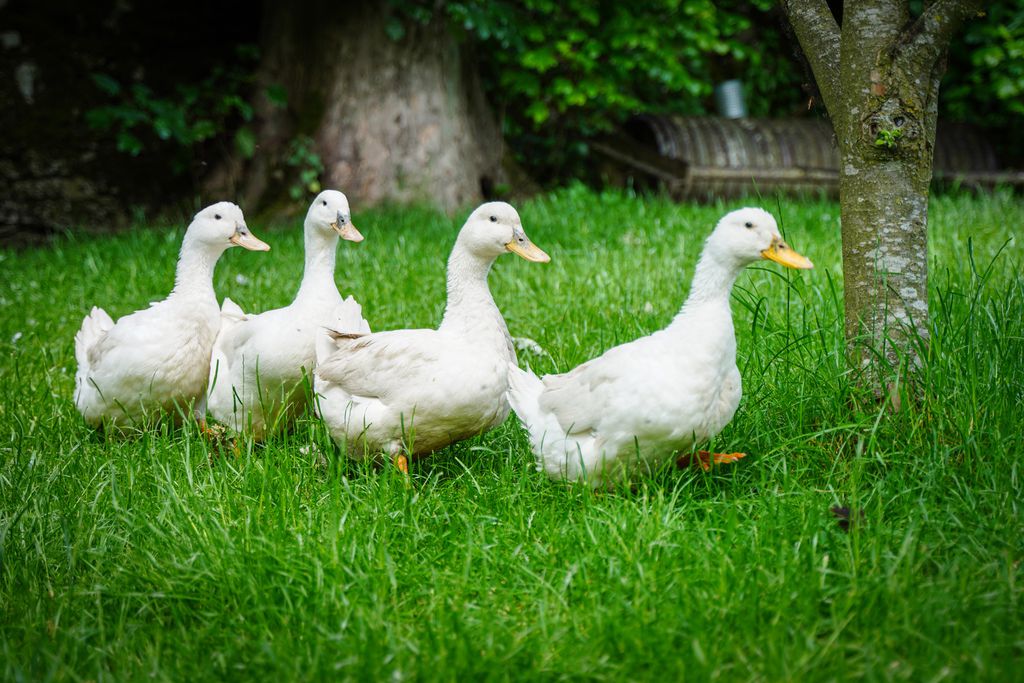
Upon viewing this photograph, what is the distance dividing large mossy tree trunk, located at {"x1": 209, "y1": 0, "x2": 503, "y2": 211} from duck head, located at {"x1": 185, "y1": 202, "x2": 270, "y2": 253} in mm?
4144

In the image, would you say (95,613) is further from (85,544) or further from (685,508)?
(685,508)

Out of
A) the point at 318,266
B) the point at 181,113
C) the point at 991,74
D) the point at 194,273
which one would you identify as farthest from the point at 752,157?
the point at 194,273

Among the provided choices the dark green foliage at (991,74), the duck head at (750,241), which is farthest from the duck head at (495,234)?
the dark green foliage at (991,74)

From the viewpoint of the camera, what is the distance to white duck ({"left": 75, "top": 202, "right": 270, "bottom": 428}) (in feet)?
11.5

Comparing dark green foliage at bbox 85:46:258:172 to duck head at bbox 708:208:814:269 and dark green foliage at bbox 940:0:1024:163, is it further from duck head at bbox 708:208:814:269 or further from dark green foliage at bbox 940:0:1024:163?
dark green foliage at bbox 940:0:1024:163

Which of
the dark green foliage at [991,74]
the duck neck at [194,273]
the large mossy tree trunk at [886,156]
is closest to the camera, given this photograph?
the large mossy tree trunk at [886,156]

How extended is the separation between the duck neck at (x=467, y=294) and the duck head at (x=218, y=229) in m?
0.95

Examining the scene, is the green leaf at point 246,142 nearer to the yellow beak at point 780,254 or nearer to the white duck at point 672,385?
the white duck at point 672,385

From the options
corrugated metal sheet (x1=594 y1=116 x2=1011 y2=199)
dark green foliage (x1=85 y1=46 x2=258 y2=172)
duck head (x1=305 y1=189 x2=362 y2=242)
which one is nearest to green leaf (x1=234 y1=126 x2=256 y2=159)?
dark green foliage (x1=85 y1=46 x2=258 y2=172)

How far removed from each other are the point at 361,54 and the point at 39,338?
3.95 meters

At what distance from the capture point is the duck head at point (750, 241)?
2.70 meters

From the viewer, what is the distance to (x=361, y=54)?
7.88m

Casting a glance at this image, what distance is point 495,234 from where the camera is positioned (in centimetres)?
315

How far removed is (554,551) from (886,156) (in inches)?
63.7
